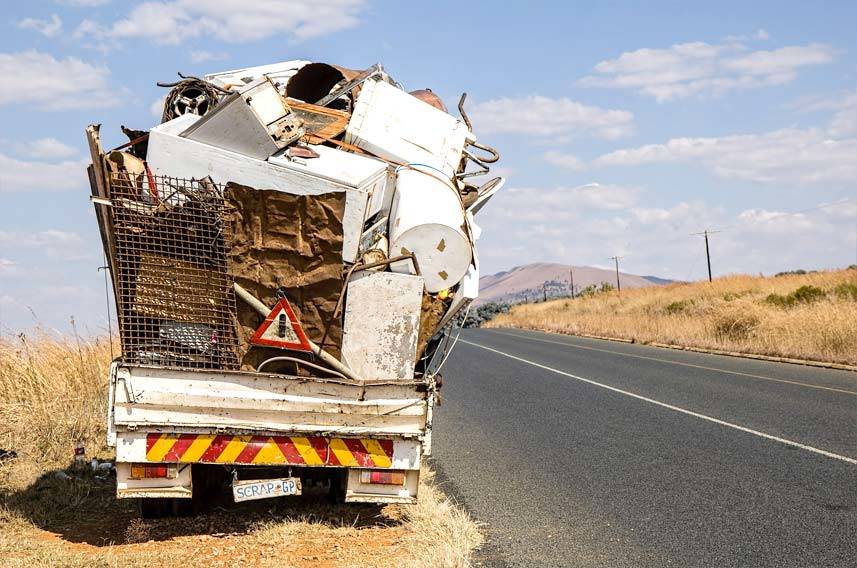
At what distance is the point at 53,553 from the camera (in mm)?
5508

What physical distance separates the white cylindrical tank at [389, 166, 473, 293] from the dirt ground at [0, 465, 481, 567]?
5.74 feet

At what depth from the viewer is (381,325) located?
6266 mm

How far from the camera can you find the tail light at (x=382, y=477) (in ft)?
20.3

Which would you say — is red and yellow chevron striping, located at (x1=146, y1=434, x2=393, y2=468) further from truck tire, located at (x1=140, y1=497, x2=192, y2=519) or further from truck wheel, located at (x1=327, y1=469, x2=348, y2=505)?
truck tire, located at (x1=140, y1=497, x2=192, y2=519)

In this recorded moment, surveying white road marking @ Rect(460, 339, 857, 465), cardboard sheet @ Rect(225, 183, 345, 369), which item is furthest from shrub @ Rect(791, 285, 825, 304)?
cardboard sheet @ Rect(225, 183, 345, 369)

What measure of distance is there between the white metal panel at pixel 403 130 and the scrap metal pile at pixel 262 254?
2.57 feet

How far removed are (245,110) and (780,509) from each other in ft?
15.6

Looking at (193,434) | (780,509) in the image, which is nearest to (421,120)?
(193,434)

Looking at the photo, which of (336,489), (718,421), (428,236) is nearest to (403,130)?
(428,236)

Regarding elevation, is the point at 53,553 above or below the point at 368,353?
below

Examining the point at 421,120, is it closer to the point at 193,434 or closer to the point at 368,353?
the point at 368,353

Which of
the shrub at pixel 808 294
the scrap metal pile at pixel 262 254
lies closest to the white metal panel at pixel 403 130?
the scrap metal pile at pixel 262 254

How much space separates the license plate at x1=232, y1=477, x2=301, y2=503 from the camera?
5984 mm

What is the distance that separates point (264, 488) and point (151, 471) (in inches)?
28.7
